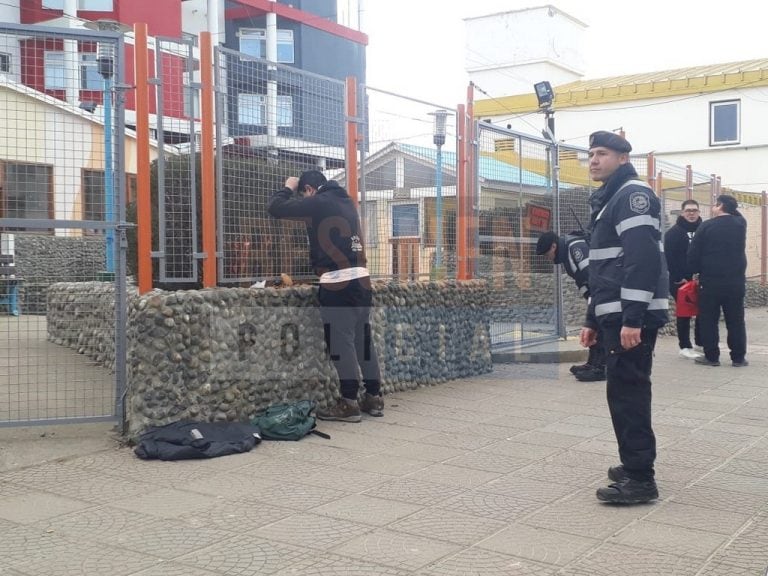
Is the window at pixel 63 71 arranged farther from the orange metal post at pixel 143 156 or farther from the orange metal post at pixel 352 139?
the orange metal post at pixel 352 139

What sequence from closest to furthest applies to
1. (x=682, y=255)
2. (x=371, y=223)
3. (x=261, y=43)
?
(x=371, y=223), (x=682, y=255), (x=261, y=43)

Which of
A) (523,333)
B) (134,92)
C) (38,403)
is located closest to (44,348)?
(38,403)

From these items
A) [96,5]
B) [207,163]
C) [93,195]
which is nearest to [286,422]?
[207,163]

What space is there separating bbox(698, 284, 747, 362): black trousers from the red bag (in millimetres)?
428

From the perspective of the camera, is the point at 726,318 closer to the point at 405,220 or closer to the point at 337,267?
the point at 405,220

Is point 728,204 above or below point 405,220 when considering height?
above

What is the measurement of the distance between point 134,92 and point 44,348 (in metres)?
2.67

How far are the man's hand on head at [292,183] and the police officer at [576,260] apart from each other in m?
1.97

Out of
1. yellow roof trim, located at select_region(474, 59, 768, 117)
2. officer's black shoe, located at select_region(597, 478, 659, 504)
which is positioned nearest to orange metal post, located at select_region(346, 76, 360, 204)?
officer's black shoe, located at select_region(597, 478, 659, 504)

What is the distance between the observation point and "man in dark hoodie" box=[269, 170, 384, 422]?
21.7ft

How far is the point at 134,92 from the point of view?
6.14 metres

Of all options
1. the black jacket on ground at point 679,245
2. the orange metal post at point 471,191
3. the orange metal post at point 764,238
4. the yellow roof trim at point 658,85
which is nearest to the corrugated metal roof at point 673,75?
the yellow roof trim at point 658,85

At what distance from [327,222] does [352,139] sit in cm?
127

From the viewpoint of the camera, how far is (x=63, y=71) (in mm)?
5824
